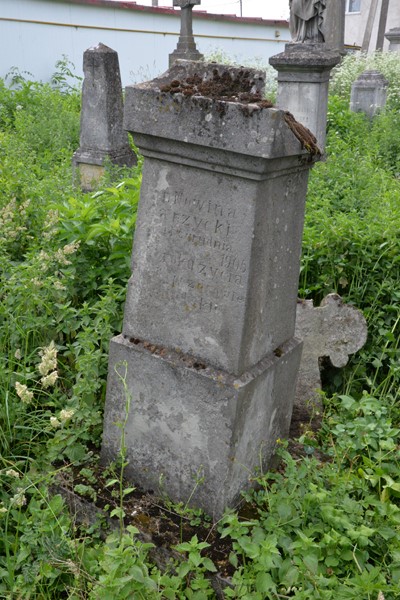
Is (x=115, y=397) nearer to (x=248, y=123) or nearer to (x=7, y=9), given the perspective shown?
(x=248, y=123)

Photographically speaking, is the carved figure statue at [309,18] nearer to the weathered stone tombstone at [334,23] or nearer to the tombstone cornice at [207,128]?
the weathered stone tombstone at [334,23]

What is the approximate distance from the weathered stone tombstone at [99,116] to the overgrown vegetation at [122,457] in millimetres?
2621

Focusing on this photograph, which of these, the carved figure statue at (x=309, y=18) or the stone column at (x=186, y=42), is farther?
the stone column at (x=186, y=42)

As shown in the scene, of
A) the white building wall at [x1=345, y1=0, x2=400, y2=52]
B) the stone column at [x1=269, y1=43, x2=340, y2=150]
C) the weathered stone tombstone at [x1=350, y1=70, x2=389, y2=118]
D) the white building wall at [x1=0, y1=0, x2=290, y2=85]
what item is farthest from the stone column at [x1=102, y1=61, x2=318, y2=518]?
the white building wall at [x1=345, y1=0, x2=400, y2=52]

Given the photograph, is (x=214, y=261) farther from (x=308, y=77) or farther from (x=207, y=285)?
(x=308, y=77)

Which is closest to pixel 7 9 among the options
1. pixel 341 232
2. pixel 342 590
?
pixel 341 232

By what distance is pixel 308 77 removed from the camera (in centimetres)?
740

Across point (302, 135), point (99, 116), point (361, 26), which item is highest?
point (361, 26)

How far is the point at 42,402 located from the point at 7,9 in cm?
1329

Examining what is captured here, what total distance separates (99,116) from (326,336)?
4.93 meters

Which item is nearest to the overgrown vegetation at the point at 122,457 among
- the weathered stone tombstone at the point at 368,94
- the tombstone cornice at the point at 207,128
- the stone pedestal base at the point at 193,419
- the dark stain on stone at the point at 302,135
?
the stone pedestal base at the point at 193,419

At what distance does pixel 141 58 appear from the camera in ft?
54.7

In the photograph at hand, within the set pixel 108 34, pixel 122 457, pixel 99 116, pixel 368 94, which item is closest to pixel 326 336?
pixel 122 457

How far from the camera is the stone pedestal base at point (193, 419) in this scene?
7.27ft
